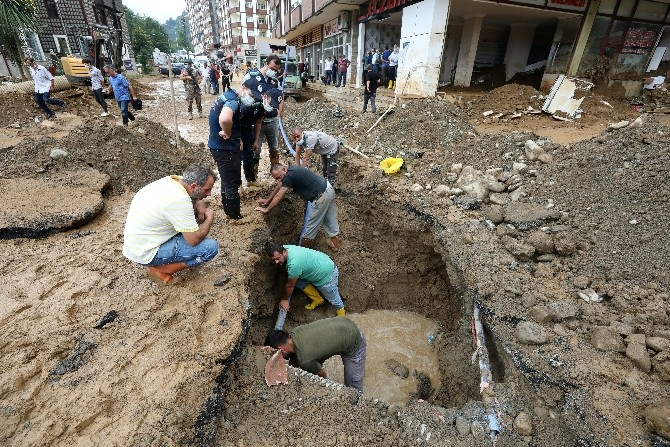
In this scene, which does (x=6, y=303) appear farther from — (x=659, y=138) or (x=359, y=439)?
(x=659, y=138)

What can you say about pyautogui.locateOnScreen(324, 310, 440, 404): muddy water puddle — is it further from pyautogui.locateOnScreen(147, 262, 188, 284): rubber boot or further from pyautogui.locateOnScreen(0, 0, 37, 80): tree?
pyautogui.locateOnScreen(0, 0, 37, 80): tree

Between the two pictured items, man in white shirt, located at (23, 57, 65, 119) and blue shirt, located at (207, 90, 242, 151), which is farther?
man in white shirt, located at (23, 57, 65, 119)

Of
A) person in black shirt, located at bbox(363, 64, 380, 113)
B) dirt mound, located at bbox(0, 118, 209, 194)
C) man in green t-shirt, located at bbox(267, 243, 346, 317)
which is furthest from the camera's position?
person in black shirt, located at bbox(363, 64, 380, 113)

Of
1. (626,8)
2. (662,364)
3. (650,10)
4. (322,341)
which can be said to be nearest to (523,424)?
(662,364)

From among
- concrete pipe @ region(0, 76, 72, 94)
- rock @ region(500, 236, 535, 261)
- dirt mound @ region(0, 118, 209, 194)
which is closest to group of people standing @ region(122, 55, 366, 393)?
A: dirt mound @ region(0, 118, 209, 194)

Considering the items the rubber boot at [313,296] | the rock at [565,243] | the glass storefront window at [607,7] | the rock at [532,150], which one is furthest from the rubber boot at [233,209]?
the glass storefront window at [607,7]

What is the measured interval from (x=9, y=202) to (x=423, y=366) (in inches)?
220

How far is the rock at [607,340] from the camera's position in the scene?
273 centimetres

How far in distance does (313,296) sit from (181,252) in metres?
2.40

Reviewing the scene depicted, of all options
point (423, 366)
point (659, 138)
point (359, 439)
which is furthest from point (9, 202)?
point (659, 138)

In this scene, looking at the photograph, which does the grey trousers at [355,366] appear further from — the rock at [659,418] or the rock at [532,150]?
the rock at [532,150]

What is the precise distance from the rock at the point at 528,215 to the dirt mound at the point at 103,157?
5.52 metres

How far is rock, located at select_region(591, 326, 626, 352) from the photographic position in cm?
273

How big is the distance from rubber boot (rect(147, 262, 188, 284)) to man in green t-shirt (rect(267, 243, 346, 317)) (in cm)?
93
